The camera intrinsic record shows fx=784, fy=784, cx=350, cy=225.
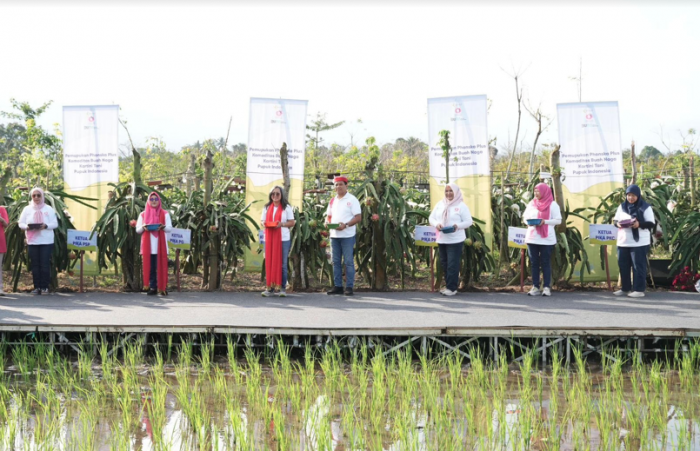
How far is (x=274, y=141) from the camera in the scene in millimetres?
10133

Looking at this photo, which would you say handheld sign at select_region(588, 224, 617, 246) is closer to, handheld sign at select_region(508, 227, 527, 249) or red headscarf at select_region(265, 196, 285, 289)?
handheld sign at select_region(508, 227, 527, 249)

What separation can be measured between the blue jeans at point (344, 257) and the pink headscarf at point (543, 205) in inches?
85.1

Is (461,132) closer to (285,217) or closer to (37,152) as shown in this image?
(285,217)

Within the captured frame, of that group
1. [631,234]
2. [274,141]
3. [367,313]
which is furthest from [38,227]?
[631,234]

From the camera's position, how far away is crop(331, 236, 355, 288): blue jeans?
916 centimetres

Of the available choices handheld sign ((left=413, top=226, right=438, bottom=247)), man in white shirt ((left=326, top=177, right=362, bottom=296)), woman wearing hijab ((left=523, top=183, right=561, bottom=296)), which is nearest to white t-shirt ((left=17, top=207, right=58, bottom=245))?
man in white shirt ((left=326, top=177, right=362, bottom=296))

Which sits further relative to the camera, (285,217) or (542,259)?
(542,259)

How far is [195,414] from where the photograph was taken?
14.9ft

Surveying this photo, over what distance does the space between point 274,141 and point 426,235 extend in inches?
92.2

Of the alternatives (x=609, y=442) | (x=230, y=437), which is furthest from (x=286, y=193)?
(x=609, y=442)

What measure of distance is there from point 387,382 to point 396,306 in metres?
2.71

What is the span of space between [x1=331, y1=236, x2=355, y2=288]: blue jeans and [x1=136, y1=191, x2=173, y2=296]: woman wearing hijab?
196 centimetres

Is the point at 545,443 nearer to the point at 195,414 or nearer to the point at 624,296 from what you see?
the point at 195,414

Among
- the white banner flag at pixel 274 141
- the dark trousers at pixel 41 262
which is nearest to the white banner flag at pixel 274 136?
the white banner flag at pixel 274 141
